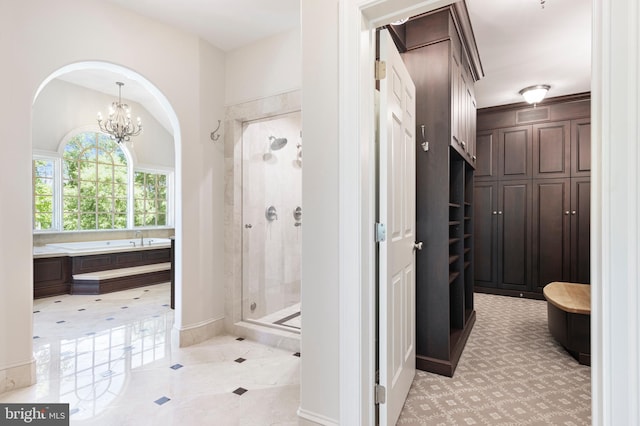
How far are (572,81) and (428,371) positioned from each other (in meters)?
4.00

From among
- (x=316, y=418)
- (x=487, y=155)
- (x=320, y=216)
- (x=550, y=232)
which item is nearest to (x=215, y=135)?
(x=320, y=216)

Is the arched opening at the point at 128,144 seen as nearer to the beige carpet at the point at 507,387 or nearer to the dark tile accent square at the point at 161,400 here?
the dark tile accent square at the point at 161,400

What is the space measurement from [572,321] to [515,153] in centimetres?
287

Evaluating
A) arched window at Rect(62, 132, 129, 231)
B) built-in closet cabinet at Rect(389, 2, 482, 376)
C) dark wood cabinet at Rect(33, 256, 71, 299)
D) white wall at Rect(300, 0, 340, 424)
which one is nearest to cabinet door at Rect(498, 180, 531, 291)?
built-in closet cabinet at Rect(389, 2, 482, 376)

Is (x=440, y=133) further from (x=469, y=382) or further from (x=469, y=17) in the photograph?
(x=469, y=382)

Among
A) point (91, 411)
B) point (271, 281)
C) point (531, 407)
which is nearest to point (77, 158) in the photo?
point (271, 281)

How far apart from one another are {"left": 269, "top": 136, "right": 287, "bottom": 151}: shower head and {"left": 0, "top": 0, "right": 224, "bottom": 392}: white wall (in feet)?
2.38

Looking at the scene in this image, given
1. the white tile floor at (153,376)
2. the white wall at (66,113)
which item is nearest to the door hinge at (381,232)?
the white tile floor at (153,376)

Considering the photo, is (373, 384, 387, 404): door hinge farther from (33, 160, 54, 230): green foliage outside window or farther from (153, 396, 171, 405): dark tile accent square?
(33, 160, 54, 230): green foliage outside window

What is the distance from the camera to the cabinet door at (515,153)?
471 cm

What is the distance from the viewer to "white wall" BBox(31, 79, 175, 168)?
507 cm

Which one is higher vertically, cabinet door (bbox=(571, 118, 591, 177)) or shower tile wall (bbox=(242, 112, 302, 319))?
cabinet door (bbox=(571, 118, 591, 177))

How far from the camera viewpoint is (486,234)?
4977 mm

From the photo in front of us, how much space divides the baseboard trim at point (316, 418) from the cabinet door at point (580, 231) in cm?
451
